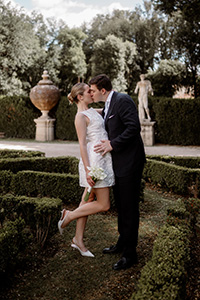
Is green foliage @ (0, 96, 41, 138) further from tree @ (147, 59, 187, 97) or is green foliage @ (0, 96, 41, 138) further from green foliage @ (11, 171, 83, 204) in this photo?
green foliage @ (11, 171, 83, 204)

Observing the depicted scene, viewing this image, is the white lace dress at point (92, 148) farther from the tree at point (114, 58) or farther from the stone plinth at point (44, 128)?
the tree at point (114, 58)

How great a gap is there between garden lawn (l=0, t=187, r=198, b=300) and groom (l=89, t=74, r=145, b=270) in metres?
0.20

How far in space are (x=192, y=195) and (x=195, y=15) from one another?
9.85m

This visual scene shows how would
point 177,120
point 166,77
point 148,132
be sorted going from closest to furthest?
point 177,120, point 148,132, point 166,77

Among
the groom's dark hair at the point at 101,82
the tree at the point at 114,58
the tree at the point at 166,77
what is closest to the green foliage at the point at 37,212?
the groom's dark hair at the point at 101,82

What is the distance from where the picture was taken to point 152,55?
105 feet

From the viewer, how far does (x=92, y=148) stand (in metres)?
3.30

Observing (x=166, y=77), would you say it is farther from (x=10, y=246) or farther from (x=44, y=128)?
(x=10, y=246)

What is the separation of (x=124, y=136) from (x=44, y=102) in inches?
538

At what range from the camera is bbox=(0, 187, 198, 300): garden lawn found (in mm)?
2736

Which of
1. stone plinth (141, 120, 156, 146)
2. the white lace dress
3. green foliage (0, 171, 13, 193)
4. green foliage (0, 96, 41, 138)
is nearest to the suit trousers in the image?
the white lace dress

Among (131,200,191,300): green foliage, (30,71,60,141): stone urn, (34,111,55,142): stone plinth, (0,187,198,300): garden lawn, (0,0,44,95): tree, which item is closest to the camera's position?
(131,200,191,300): green foliage

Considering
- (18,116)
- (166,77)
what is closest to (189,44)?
(166,77)

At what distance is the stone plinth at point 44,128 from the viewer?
16625 mm
